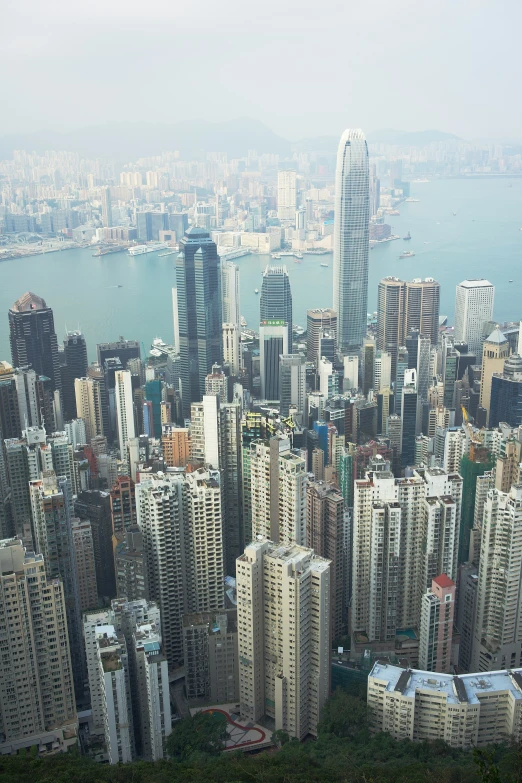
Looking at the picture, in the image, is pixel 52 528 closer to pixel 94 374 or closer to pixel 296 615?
pixel 296 615

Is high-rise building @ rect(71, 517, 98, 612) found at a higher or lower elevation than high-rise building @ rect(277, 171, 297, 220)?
lower

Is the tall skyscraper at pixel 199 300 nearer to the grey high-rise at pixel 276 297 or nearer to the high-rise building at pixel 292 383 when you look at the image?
the grey high-rise at pixel 276 297

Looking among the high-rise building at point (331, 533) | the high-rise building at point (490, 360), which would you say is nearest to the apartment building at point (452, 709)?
the high-rise building at point (331, 533)

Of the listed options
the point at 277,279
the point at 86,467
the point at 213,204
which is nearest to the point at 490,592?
the point at 86,467

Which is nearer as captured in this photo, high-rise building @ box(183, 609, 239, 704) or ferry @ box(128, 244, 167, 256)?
high-rise building @ box(183, 609, 239, 704)

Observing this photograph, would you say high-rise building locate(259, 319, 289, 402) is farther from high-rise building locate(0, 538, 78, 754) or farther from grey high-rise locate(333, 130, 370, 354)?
high-rise building locate(0, 538, 78, 754)

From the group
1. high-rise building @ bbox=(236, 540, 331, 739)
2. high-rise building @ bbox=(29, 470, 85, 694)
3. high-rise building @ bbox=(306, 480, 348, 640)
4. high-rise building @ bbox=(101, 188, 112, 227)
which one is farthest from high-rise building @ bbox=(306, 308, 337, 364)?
high-rise building @ bbox=(236, 540, 331, 739)
